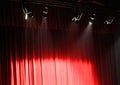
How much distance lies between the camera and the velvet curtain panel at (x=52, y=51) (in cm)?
468

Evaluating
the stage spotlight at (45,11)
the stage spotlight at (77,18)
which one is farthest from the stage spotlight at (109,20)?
the stage spotlight at (45,11)

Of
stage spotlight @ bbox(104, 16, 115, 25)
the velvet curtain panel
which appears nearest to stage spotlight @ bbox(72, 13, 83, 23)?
the velvet curtain panel

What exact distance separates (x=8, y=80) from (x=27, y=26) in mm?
1114

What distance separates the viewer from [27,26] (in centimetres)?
472

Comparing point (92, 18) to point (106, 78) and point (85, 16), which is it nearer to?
point (85, 16)

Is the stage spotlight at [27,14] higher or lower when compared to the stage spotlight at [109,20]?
higher

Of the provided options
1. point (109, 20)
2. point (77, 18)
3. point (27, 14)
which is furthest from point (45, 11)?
point (109, 20)

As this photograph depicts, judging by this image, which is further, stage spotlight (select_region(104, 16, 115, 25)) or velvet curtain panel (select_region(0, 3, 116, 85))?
stage spotlight (select_region(104, 16, 115, 25))

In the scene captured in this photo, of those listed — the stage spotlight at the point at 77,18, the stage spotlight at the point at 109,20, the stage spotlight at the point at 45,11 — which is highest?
the stage spotlight at the point at 45,11

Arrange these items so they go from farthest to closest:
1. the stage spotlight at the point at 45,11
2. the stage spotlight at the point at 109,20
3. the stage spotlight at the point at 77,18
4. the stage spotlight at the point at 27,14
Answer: the stage spotlight at the point at 109,20, the stage spotlight at the point at 77,18, the stage spotlight at the point at 45,11, the stage spotlight at the point at 27,14

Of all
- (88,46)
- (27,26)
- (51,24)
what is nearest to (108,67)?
(88,46)

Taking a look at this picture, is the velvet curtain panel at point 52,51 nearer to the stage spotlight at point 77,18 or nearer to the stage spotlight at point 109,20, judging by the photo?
the stage spotlight at point 77,18

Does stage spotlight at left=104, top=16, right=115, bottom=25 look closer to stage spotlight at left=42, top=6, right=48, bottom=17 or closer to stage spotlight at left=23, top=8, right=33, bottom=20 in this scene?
stage spotlight at left=42, top=6, right=48, bottom=17

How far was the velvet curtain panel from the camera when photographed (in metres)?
4.68
